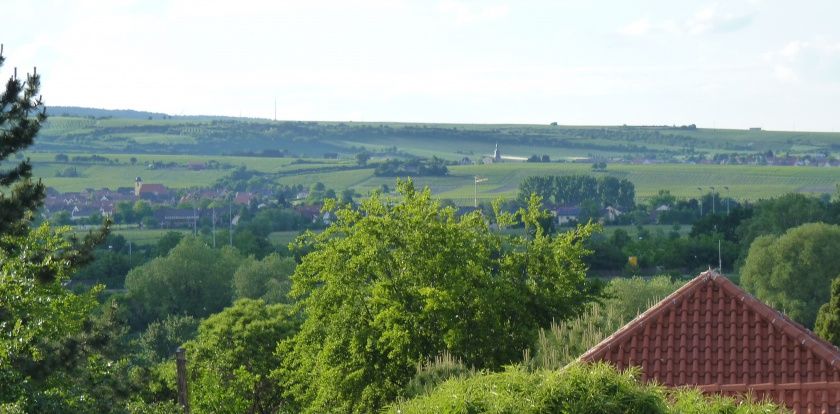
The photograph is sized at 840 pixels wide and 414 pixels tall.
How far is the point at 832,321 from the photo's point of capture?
2394 inches

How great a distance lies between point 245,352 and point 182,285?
59.0 metres

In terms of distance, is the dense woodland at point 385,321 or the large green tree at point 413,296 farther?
the large green tree at point 413,296

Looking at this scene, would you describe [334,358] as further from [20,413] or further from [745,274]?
[745,274]

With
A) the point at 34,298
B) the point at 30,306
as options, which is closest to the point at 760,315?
the point at 34,298

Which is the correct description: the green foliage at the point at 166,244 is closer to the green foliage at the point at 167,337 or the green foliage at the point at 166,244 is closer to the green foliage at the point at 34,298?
the green foliage at the point at 167,337

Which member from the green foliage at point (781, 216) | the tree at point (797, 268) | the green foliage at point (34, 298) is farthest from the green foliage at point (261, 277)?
the green foliage at point (34, 298)

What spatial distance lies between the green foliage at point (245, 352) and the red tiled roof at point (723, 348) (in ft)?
106

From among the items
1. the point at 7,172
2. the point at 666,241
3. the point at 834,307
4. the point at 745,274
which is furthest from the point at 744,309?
the point at 666,241

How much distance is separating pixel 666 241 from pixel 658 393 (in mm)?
120954

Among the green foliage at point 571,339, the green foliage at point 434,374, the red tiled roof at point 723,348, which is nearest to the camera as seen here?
the red tiled roof at point 723,348

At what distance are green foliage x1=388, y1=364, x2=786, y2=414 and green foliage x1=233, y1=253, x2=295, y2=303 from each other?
8921 centimetres

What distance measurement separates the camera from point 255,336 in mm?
63844

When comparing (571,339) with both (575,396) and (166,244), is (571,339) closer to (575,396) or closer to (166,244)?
(575,396)

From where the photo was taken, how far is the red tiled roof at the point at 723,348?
22.9 meters
